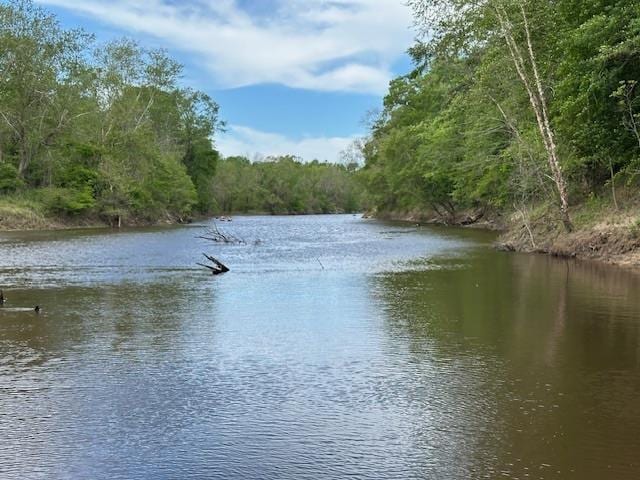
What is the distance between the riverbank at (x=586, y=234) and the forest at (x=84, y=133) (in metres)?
40.3

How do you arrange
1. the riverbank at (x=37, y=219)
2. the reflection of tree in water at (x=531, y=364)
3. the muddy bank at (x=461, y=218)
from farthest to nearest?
the muddy bank at (x=461, y=218), the riverbank at (x=37, y=219), the reflection of tree in water at (x=531, y=364)

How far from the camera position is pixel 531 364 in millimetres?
9930

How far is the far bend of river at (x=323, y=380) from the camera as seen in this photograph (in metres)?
6.44

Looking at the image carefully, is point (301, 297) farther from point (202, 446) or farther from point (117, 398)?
point (202, 446)

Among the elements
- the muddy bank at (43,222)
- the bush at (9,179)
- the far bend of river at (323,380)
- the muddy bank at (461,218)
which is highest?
the bush at (9,179)

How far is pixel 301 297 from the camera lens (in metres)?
16.9

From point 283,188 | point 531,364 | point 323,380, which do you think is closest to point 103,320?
point 323,380

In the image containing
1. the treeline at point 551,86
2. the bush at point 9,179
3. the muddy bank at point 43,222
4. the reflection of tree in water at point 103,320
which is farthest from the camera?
the bush at point 9,179

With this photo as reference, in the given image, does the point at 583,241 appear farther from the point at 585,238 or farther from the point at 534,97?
the point at 534,97

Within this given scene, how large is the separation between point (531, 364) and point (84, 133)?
61.8 m

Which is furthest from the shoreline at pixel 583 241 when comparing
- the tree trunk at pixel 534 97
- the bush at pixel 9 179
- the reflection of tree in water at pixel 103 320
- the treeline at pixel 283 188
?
the treeline at pixel 283 188

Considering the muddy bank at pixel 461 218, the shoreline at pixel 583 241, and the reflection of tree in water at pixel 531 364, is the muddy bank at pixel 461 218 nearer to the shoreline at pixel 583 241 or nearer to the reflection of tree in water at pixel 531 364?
the shoreline at pixel 583 241

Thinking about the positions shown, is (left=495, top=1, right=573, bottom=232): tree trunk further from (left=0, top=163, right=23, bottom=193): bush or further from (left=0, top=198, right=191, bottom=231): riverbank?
(left=0, top=163, right=23, bottom=193): bush

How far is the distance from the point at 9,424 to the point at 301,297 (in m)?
10.0
